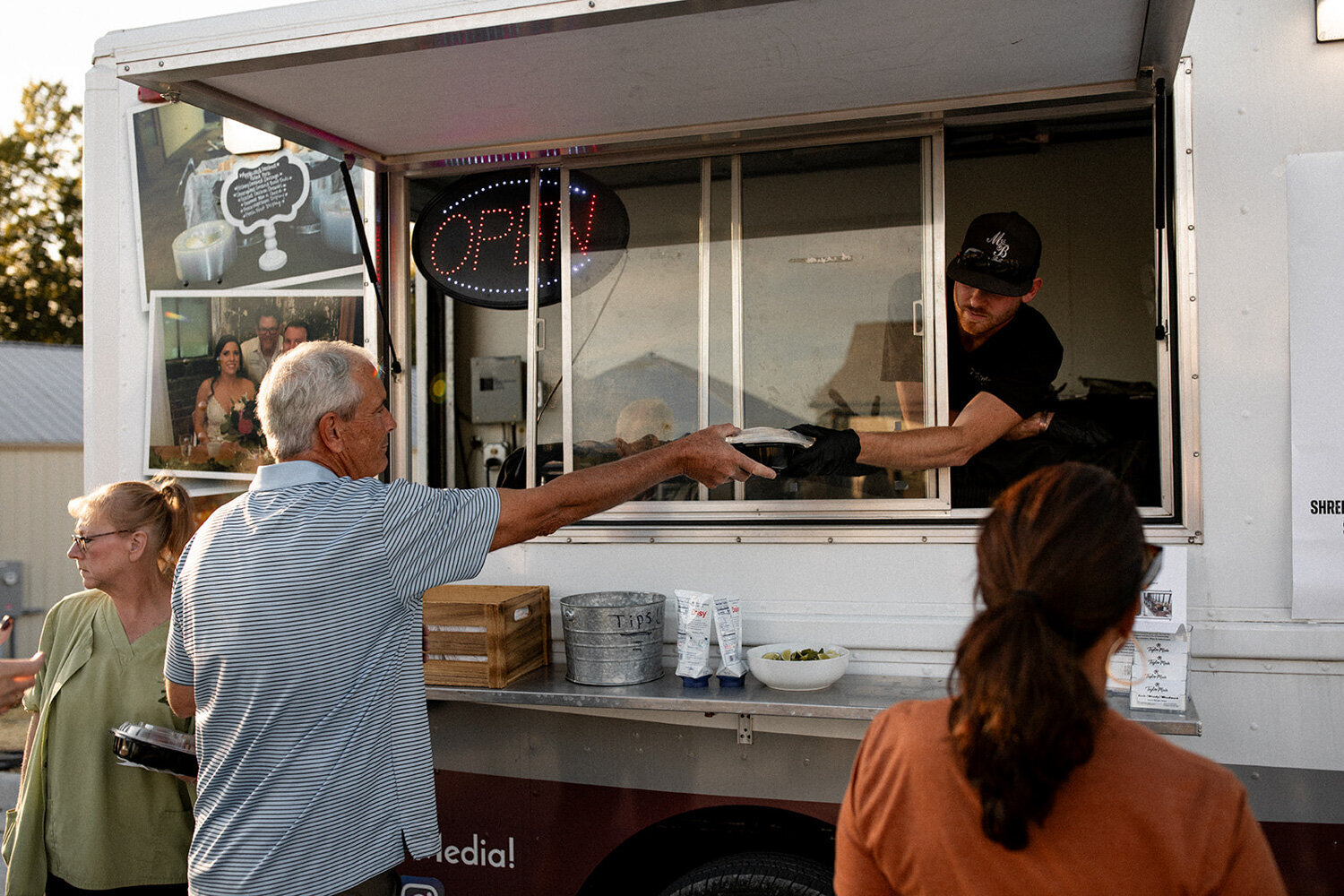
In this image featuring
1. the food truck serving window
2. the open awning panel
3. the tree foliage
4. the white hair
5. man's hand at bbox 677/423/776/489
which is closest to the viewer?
the white hair

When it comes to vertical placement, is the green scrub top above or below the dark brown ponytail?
below

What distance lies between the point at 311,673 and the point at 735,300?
5.88 ft

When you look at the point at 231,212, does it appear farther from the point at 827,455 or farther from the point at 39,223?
the point at 39,223

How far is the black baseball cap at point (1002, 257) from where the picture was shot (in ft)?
9.99

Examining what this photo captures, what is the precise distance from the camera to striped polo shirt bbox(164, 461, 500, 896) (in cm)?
188

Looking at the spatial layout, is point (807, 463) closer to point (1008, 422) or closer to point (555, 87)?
point (1008, 422)

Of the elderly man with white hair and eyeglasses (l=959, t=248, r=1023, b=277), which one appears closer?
the elderly man with white hair

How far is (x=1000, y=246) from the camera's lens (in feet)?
10.0

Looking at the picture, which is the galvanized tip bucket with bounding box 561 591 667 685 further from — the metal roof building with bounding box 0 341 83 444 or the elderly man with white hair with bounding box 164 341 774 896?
the metal roof building with bounding box 0 341 83 444

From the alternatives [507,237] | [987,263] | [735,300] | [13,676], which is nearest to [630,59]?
[735,300]

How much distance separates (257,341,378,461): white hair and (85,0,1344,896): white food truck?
85 centimetres

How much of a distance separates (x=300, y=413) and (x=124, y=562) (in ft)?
2.89

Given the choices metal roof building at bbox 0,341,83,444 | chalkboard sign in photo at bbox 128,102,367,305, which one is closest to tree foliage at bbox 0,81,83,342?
metal roof building at bbox 0,341,83,444

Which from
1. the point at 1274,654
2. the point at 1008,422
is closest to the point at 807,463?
the point at 1008,422
